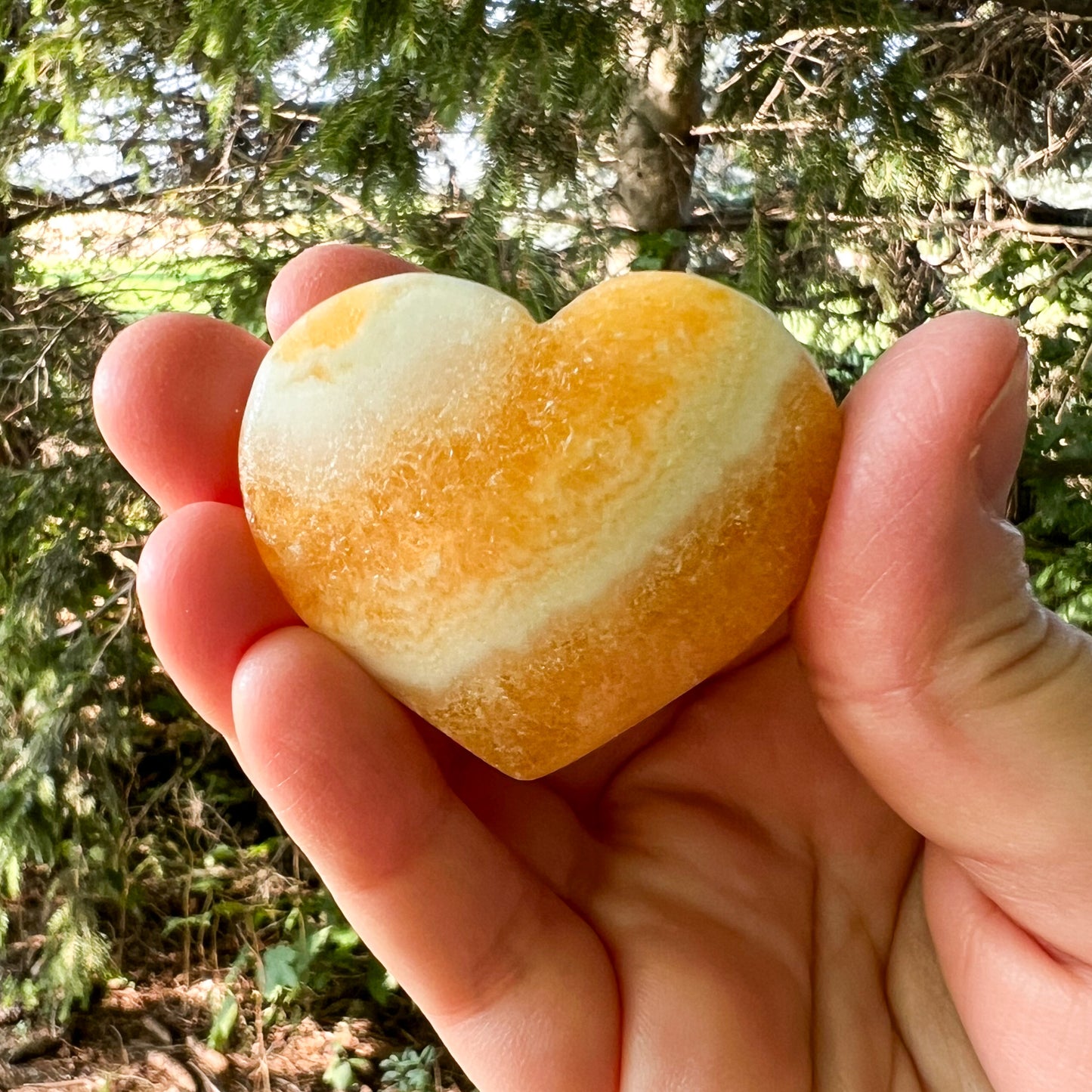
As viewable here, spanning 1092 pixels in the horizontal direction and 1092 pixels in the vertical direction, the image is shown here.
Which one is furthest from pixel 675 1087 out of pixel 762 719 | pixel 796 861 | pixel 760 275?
pixel 760 275

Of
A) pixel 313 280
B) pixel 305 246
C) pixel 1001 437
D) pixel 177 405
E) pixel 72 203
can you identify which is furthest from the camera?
pixel 72 203

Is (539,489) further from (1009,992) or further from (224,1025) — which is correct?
(224,1025)

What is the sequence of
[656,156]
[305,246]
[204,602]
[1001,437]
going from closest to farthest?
1. [1001,437]
2. [204,602]
3. [305,246]
4. [656,156]

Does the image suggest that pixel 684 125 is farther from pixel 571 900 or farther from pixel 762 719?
pixel 571 900

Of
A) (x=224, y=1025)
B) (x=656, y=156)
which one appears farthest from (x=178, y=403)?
(x=224, y=1025)

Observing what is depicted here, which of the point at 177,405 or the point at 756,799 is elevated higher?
the point at 177,405

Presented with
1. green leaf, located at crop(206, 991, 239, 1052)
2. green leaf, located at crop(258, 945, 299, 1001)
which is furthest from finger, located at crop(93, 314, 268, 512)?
green leaf, located at crop(206, 991, 239, 1052)

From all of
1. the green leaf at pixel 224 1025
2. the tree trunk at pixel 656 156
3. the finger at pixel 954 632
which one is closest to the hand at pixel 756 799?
the finger at pixel 954 632
